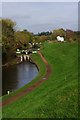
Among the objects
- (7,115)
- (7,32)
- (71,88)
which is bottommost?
(7,115)

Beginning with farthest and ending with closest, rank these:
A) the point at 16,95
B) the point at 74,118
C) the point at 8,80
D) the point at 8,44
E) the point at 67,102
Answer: the point at 8,44, the point at 8,80, the point at 16,95, the point at 67,102, the point at 74,118

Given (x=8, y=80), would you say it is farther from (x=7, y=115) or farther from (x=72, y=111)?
(x=72, y=111)

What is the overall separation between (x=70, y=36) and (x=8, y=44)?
57688 millimetres

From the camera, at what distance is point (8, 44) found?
128 ft

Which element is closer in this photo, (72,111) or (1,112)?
(72,111)

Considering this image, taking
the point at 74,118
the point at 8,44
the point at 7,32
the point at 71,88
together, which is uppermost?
the point at 7,32

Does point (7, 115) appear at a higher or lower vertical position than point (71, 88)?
lower

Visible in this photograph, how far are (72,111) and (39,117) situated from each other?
2437 millimetres

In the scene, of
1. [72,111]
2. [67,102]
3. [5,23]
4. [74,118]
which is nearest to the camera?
[74,118]

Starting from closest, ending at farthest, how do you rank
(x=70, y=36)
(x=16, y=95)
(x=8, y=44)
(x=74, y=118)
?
1. (x=74, y=118)
2. (x=16, y=95)
3. (x=8, y=44)
4. (x=70, y=36)

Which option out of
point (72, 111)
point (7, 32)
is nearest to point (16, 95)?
point (72, 111)

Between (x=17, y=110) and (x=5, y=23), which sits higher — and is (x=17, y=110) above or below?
below

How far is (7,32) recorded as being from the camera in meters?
43.1

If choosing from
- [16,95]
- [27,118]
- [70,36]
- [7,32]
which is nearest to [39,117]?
[27,118]
